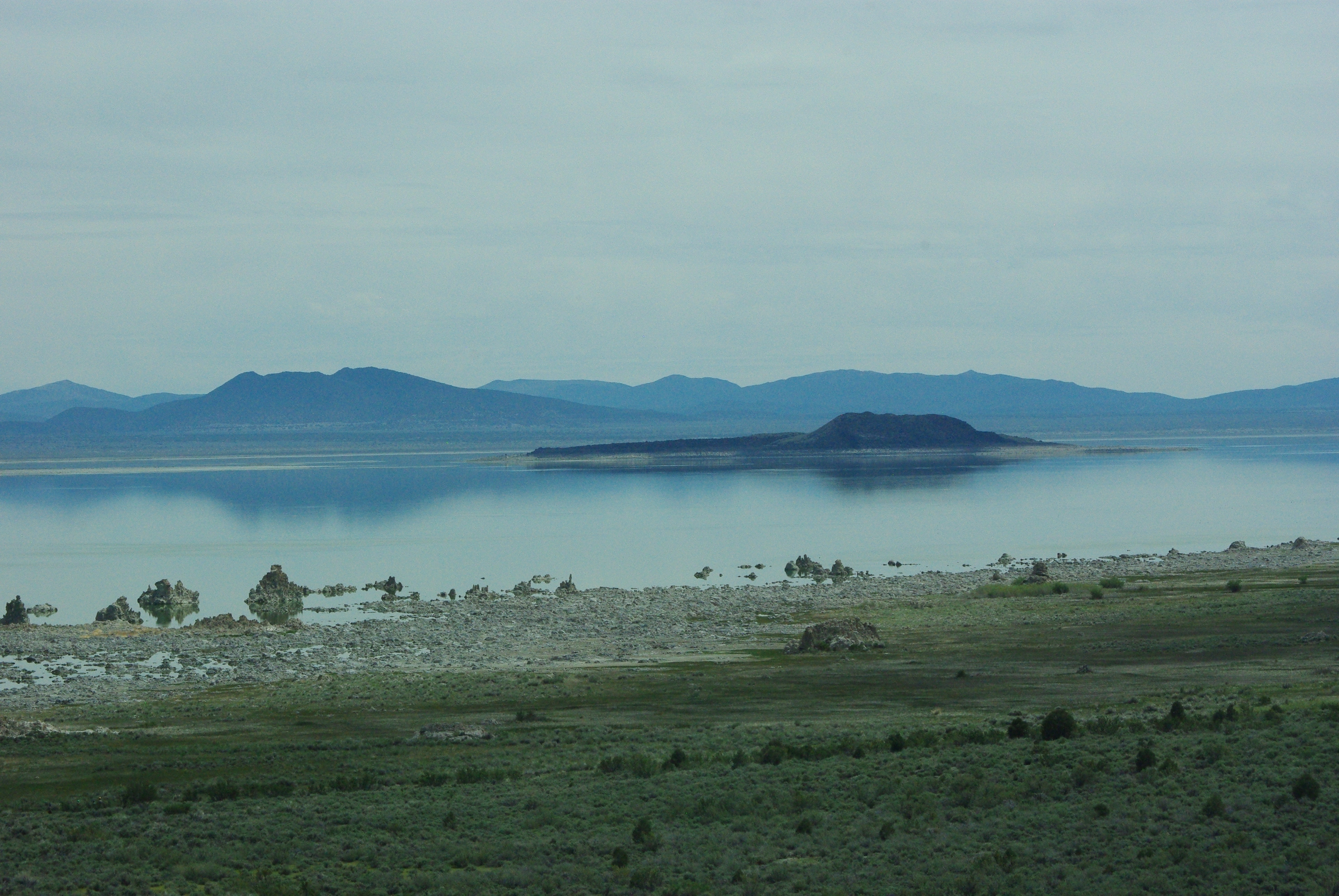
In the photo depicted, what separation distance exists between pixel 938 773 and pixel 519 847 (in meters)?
5.91

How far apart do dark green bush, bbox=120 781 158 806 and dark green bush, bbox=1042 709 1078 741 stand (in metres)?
12.7

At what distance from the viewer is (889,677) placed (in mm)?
28281

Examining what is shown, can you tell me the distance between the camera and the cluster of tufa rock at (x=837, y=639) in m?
33.6

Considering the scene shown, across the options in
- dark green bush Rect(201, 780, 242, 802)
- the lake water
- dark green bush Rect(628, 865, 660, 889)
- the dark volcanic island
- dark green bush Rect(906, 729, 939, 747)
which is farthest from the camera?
the dark volcanic island

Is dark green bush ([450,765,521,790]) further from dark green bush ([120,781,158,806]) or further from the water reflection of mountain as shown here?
the water reflection of mountain

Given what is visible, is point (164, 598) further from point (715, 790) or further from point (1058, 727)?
point (1058, 727)

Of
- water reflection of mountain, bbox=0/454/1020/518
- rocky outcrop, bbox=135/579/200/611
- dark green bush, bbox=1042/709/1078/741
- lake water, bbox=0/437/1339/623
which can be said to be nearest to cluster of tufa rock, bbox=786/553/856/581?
lake water, bbox=0/437/1339/623

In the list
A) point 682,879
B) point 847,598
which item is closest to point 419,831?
point 682,879

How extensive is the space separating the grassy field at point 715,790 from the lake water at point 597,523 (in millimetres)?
23572

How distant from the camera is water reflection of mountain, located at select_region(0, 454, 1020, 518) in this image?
105m

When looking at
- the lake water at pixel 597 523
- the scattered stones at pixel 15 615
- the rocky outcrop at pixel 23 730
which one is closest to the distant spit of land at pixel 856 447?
the lake water at pixel 597 523

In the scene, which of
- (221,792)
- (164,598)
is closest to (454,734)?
(221,792)

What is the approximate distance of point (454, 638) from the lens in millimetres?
38656

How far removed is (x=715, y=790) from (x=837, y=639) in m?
16.9
